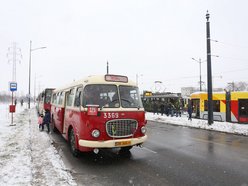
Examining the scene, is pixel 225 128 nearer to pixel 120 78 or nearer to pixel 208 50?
pixel 208 50

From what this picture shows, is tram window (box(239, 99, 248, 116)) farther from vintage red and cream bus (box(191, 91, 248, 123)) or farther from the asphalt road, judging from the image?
the asphalt road

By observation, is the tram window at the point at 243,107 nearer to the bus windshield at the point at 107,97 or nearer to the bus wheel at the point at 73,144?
the bus windshield at the point at 107,97

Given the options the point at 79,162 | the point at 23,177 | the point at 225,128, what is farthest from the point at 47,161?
the point at 225,128

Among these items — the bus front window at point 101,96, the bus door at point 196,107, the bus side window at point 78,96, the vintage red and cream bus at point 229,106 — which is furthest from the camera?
the bus door at point 196,107

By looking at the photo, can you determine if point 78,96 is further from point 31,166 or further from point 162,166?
point 162,166

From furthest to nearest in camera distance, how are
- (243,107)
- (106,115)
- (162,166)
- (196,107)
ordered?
1. (196,107)
2. (243,107)
3. (106,115)
4. (162,166)

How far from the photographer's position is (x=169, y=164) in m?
7.11

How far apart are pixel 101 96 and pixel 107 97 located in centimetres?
20

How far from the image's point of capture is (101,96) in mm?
7457

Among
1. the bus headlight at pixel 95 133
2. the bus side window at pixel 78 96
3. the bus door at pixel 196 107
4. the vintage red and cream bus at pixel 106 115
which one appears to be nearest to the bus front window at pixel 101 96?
the vintage red and cream bus at pixel 106 115

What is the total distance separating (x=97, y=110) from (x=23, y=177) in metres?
2.67

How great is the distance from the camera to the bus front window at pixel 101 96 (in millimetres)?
7352

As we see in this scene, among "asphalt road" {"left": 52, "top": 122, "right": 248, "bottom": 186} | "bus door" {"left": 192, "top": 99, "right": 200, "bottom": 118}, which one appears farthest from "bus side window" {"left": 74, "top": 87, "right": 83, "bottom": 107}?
"bus door" {"left": 192, "top": 99, "right": 200, "bottom": 118}

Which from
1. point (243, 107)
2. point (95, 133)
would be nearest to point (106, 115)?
point (95, 133)
